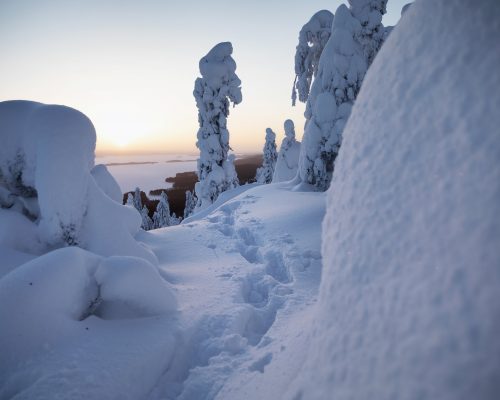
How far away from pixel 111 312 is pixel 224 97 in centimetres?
1614

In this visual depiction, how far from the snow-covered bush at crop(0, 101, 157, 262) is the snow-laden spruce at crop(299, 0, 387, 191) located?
27.6 ft

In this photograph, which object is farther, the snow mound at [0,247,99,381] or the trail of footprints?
the trail of footprints

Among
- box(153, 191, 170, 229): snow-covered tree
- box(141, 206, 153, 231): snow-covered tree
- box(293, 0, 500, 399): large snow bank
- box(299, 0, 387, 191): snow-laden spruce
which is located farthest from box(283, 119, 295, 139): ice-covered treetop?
box(141, 206, 153, 231): snow-covered tree

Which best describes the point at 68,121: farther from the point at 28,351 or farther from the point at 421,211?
the point at 421,211

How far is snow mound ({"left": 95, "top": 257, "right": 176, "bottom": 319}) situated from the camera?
11.0ft

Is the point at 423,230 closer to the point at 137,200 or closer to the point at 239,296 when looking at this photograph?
the point at 239,296

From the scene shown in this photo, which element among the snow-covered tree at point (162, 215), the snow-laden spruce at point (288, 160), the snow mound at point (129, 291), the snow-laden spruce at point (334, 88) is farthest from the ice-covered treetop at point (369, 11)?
the snow-covered tree at point (162, 215)

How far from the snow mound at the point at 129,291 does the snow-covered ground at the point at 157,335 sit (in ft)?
0.04

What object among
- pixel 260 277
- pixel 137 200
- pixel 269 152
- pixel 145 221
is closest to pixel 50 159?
pixel 260 277

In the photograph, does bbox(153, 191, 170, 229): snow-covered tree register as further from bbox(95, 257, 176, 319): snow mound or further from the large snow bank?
the large snow bank

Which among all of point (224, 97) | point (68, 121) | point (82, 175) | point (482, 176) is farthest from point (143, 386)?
point (224, 97)

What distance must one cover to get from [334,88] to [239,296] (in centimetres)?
1014

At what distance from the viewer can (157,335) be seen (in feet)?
10.1

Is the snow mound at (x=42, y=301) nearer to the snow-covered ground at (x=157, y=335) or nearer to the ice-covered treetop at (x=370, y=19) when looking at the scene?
the snow-covered ground at (x=157, y=335)
